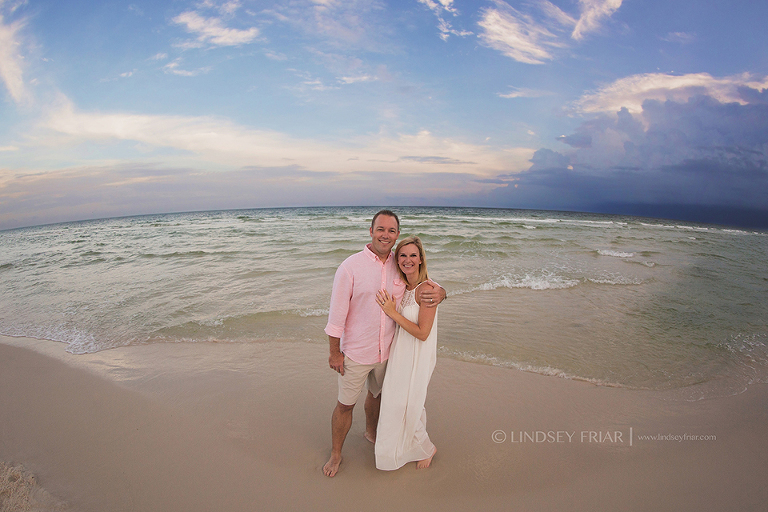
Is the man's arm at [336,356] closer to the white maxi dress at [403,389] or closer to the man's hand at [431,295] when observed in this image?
the white maxi dress at [403,389]

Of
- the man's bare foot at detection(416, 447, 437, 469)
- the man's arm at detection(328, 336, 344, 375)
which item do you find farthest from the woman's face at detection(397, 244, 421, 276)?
the man's bare foot at detection(416, 447, 437, 469)

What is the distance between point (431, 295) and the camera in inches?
104

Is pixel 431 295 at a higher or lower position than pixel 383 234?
lower

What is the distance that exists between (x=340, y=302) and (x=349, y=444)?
158 centimetres

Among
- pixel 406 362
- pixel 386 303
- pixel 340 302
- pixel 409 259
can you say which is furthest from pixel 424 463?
pixel 409 259

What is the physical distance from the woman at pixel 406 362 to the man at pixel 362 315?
8cm

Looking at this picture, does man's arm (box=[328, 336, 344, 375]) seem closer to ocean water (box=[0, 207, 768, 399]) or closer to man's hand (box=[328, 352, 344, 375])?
man's hand (box=[328, 352, 344, 375])

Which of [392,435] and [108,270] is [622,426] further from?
[108,270]

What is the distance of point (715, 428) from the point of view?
3.49m

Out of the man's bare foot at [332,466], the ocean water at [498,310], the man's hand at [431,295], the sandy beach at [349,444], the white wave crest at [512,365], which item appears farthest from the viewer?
the ocean water at [498,310]

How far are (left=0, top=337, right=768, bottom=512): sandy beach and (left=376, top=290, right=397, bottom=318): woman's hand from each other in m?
1.46

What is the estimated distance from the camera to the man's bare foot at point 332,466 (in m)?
2.97

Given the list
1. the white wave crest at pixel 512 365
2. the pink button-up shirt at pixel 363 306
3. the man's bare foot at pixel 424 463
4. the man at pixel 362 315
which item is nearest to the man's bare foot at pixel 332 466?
the man at pixel 362 315

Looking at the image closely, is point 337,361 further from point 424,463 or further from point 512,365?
point 512,365
